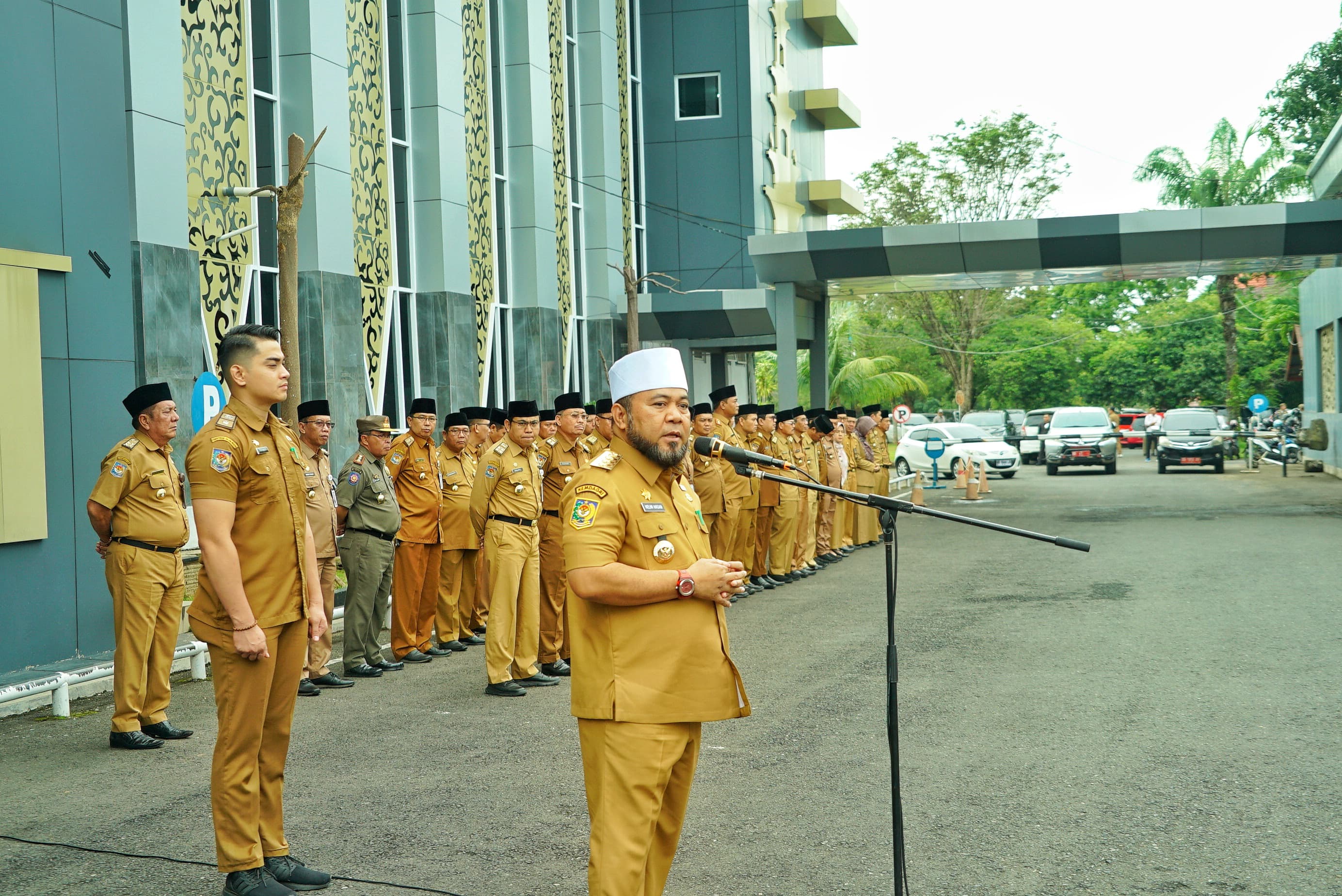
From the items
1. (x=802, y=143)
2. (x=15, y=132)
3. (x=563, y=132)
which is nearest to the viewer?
(x=15, y=132)

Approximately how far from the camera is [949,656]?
9.54 metres

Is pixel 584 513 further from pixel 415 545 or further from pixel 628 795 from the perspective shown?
pixel 415 545

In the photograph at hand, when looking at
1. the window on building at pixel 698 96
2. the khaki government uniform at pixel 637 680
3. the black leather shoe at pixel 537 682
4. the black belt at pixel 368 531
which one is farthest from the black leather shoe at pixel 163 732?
the window on building at pixel 698 96

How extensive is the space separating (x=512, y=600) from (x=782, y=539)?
7188 millimetres

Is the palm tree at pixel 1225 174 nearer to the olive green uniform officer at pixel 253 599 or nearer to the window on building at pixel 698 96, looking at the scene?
the window on building at pixel 698 96

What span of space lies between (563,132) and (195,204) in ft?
39.2

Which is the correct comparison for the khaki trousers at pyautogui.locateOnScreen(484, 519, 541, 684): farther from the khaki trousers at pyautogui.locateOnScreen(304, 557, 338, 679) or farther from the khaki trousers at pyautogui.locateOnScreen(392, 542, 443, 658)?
the khaki trousers at pyautogui.locateOnScreen(392, 542, 443, 658)

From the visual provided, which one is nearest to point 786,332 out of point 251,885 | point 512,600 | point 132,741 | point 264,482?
point 512,600

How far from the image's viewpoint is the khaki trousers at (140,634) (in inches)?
291

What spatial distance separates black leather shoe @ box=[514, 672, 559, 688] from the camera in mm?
9047

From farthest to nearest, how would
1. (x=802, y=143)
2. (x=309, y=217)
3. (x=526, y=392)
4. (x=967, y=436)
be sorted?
(x=802, y=143), (x=967, y=436), (x=526, y=392), (x=309, y=217)

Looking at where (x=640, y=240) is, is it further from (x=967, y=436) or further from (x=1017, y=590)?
(x=1017, y=590)

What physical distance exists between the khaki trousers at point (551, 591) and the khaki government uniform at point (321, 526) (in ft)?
5.27

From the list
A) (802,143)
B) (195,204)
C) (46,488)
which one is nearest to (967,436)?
(802,143)
